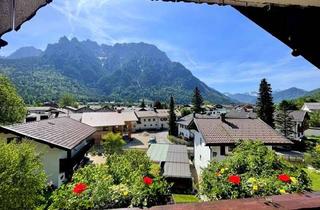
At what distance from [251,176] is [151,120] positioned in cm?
7070

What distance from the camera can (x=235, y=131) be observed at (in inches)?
1055

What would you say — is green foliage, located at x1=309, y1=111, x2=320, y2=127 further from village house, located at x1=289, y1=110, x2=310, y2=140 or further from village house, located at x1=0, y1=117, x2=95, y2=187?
village house, located at x1=0, y1=117, x2=95, y2=187

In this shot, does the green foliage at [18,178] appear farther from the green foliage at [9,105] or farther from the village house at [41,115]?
the green foliage at [9,105]

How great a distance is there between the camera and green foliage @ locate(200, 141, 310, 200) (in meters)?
6.17

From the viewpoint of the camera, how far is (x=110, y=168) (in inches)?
265

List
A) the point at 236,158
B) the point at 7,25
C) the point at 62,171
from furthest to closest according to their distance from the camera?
the point at 62,171 < the point at 236,158 < the point at 7,25

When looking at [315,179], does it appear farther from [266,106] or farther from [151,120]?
[151,120]

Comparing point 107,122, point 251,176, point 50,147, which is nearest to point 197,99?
point 107,122

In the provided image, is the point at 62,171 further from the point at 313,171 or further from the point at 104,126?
the point at 104,126

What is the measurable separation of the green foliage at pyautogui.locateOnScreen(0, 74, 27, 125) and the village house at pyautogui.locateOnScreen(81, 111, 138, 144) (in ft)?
62.8

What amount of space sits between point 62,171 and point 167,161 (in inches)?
467

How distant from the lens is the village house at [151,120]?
77000 millimetres

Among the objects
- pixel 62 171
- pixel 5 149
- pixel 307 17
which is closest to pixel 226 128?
pixel 62 171

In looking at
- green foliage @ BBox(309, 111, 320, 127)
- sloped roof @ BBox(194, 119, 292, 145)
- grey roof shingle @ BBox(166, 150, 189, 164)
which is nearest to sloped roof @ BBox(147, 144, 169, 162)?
grey roof shingle @ BBox(166, 150, 189, 164)
